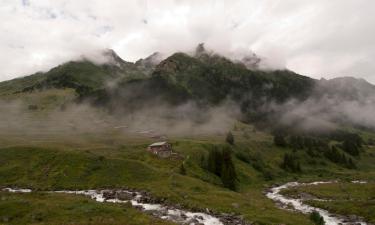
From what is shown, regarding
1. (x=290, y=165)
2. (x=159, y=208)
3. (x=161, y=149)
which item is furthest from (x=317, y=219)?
(x=290, y=165)

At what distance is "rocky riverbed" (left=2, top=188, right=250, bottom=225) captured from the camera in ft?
211

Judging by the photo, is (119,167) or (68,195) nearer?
(68,195)

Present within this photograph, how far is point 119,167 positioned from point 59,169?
16523mm

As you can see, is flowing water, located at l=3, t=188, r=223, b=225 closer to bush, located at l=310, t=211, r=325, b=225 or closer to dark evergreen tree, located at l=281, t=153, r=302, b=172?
bush, located at l=310, t=211, r=325, b=225

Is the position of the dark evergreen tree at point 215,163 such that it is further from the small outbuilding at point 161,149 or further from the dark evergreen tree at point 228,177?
the small outbuilding at point 161,149

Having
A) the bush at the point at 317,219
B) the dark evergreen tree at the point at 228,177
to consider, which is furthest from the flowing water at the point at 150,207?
the dark evergreen tree at the point at 228,177

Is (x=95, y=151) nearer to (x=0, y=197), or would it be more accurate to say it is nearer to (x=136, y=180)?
(x=136, y=180)

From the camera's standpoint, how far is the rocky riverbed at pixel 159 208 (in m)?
64.4

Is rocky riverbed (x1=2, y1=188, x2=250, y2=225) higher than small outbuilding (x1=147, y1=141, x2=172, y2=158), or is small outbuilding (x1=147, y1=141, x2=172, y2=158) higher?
small outbuilding (x1=147, y1=141, x2=172, y2=158)

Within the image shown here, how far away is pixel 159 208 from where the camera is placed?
71938 millimetres

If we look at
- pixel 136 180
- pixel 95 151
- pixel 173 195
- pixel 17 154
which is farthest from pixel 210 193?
pixel 17 154

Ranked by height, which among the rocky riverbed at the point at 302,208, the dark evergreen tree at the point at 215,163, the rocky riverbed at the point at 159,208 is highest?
the dark evergreen tree at the point at 215,163

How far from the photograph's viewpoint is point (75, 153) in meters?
110

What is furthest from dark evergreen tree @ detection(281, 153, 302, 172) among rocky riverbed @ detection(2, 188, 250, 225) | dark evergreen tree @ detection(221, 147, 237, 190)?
rocky riverbed @ detection(2, 188, 250, 225)
